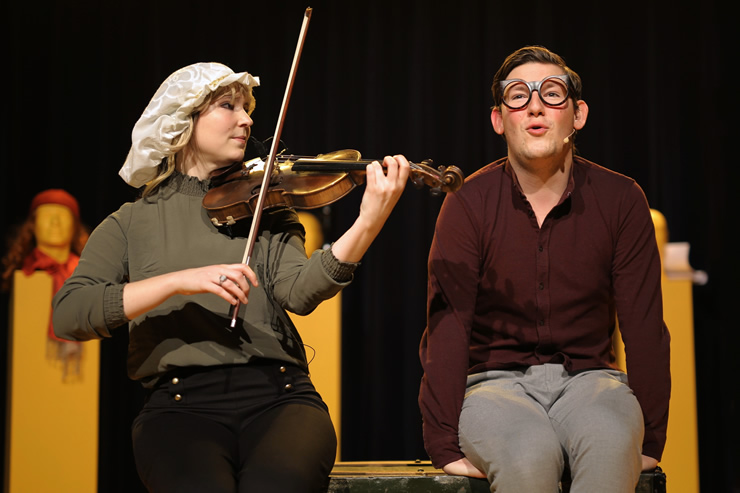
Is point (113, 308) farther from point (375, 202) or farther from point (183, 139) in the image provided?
point (375, 202)

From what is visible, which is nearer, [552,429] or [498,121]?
[552,429]

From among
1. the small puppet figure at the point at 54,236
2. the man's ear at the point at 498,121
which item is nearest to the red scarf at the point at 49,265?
the small puppet figure at the point at 54,236

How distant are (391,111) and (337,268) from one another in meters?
2.32

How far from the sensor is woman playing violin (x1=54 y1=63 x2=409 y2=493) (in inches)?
61.3

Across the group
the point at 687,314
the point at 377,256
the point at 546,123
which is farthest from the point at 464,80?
the point at 546,123


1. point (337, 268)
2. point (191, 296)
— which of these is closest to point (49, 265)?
point (191, 296)

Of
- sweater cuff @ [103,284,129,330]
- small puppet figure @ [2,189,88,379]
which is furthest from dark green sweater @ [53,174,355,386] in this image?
small puppet figure @ [2,189,88,379]

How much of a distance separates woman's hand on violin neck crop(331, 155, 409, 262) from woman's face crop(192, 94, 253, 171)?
0.45 m

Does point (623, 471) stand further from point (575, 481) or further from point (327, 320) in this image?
point (327, 320)

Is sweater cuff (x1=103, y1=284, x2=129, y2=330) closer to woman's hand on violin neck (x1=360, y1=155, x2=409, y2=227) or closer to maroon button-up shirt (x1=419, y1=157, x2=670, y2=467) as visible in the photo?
woman's hand on violin neck (x1=360, y1=155, x2=409, y2=227)

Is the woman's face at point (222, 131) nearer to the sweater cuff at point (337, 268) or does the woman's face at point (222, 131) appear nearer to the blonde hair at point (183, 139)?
the blonde hair at point (183, 139)

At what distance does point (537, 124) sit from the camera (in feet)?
6.28

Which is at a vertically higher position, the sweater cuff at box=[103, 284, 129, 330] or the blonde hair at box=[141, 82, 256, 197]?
the blonde hair at box=[141, 82, 256, 197]

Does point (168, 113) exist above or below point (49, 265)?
above
